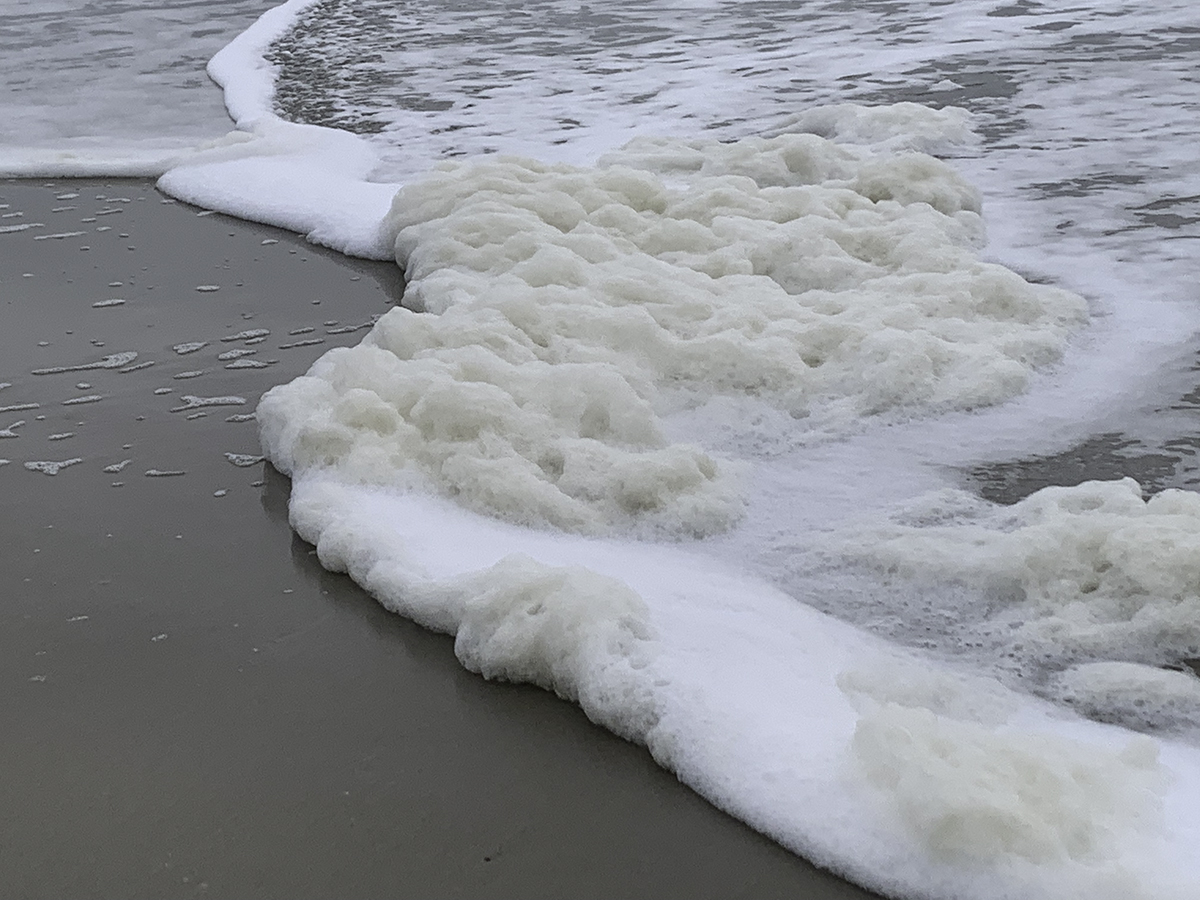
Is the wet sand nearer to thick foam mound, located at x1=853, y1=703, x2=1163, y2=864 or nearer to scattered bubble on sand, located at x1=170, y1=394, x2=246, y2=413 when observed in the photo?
scattered bubble on sand, located at x1=170, y1=394, x2=246, y2=413

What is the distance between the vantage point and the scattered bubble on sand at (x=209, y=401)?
358 cm

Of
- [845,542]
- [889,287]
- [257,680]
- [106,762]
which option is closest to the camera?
[106,762]

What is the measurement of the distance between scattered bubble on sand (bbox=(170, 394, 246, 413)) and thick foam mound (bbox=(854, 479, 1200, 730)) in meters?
1.83

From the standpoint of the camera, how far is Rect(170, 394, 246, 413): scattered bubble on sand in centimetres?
358

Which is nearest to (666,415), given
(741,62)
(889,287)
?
(889,287)

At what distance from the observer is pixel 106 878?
76.8 inches

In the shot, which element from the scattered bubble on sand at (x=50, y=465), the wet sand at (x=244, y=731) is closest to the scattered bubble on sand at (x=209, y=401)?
the wet sand at (x=244, y=731)

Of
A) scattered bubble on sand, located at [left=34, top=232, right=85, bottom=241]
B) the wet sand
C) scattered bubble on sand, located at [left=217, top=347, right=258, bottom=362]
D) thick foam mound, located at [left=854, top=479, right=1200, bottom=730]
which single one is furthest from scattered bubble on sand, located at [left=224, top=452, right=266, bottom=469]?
scattered bubble on sand, located at [left=34, top=232, right=85, bottom=241]

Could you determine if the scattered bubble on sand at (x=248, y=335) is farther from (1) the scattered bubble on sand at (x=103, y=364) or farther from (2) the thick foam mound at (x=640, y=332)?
(2) the thick foam mound at (x=640, y=332)

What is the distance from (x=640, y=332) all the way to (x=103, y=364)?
161 cm

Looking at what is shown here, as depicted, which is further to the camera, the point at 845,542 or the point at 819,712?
the point at 845,542

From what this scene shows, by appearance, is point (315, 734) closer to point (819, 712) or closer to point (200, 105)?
point (819, 712)

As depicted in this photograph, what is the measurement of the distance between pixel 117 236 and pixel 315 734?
3535 millimetres

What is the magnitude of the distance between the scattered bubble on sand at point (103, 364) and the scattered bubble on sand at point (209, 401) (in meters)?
0.37
